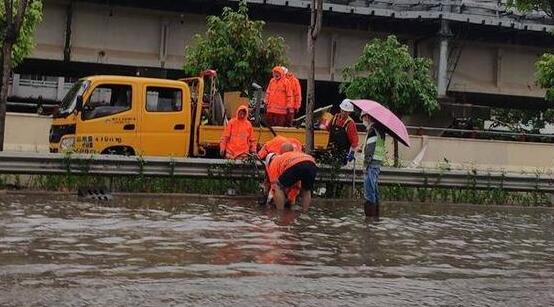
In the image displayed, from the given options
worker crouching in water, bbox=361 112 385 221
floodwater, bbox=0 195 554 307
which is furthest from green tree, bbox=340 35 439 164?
worker crouching in water, bbox=361 112 385 221

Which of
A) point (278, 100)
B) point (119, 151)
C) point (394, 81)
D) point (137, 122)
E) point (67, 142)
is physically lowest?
point (119, 151)

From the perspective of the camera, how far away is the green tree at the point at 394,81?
22.3 metres

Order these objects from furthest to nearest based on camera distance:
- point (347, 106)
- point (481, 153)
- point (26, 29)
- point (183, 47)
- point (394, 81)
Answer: point (183, 47)
point (481, 153)
point (394, 81)
point (26, 29)
point (347, 106)

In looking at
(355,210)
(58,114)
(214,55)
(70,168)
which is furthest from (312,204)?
(214,55)

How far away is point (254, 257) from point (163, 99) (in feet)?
25.4

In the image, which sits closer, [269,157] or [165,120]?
[269,157]

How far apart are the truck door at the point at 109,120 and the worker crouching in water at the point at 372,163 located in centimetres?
505

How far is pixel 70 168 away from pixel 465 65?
21.0 m

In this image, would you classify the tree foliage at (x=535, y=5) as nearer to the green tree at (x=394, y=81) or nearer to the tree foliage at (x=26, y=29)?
the green tree at (x=394, y=81)

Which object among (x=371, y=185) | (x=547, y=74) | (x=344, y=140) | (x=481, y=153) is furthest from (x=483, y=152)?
(x=371, y=185)

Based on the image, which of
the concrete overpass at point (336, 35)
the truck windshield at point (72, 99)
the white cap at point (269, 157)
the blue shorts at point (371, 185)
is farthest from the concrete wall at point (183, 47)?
the blue shorts at point (371, 185)

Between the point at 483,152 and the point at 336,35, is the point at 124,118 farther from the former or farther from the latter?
the point at 336,35

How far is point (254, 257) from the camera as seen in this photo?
765 cm

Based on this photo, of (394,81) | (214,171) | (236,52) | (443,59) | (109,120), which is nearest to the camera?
(214,171)
